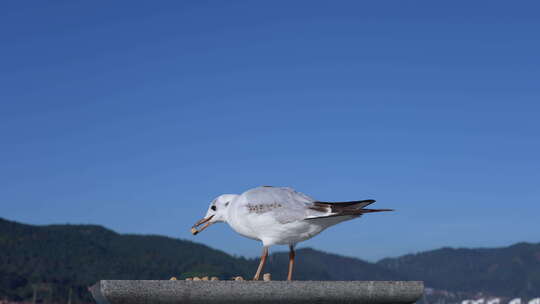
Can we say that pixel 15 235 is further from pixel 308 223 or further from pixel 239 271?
pixel 308 223

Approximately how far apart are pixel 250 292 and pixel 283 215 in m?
1.40

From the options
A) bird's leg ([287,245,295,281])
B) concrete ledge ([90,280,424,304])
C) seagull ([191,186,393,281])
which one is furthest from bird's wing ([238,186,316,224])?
concrete ledge ([90,280,424,304])

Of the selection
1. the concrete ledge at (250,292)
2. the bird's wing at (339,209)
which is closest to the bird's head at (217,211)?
the bird's wing at (339,209)

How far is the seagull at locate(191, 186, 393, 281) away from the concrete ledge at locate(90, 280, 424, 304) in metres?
0.82

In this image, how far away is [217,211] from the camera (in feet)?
26.9

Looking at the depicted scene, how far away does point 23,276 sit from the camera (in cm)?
12725

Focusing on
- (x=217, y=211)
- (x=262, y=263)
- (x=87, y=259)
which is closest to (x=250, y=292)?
(x=262, y=263)

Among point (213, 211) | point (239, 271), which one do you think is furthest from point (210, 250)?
point (213, 211)

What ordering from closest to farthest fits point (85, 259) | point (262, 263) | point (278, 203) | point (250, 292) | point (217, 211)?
point (250, 292), point (262, 263), point (278, 203), point (217, 211), point (85, 259)

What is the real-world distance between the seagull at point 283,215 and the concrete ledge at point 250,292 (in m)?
0.82

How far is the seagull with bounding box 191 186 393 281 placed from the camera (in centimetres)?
722

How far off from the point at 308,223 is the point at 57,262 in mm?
137769

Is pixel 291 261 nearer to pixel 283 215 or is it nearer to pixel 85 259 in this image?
pixel 283 215

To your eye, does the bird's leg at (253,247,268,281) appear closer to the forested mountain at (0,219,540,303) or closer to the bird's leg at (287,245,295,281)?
the bird's leg at (287,245,295,281)
